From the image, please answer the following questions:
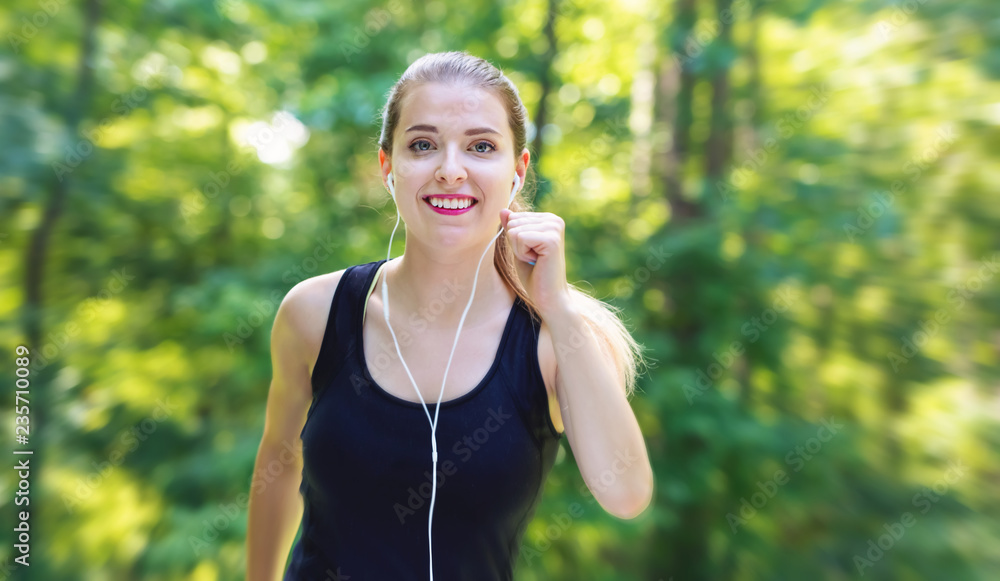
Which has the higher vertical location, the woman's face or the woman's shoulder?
the woman's face

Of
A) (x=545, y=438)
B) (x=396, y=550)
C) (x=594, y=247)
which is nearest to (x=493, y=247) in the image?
(x=545, y=438)

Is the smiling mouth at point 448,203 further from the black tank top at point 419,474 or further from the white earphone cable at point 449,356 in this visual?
the black tank top at point 419,474

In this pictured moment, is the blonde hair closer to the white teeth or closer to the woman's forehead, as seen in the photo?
the woman's forehead

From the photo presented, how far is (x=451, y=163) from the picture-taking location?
1.22 metres

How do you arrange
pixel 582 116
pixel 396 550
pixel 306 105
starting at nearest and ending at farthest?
pixel 396 550, pixel 306 105, pixel 582 116

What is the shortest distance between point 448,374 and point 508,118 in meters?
0.52

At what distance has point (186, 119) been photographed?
4.77 m

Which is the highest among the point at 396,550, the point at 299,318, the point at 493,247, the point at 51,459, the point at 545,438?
the point at 493,247

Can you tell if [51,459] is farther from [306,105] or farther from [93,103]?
[306,105]

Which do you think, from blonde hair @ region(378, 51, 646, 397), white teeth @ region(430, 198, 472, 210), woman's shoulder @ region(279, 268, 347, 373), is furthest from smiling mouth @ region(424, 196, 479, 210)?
woman's shoulder @ region(279, 268, 347, 373)

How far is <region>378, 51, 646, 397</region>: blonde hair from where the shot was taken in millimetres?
1302

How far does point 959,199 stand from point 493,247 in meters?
3.46

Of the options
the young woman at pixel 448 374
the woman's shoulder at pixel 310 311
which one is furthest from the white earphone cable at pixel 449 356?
the woman's shoulder at pixel 310 311

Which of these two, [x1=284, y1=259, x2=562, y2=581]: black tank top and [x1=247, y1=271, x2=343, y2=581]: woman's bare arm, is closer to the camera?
[x1=284, y1=259, x2=562, y2=581]: black tank top
